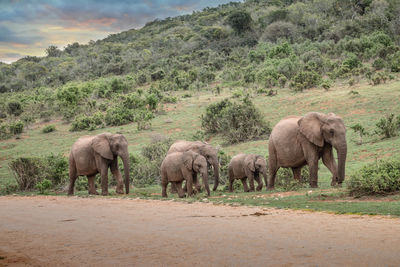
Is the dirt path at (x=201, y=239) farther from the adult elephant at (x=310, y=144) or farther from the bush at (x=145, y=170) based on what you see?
the bush at (x=145, y=170)

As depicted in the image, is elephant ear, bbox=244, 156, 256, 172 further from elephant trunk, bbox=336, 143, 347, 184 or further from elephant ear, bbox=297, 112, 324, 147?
elephant trunk, bbox=336, 143, 347, 184

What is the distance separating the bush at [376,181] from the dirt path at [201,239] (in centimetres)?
254

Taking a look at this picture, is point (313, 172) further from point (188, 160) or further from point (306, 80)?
point (306, 80)

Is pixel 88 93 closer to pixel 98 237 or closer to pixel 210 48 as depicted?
pixel 210 48

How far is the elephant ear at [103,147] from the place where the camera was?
55.4 feet

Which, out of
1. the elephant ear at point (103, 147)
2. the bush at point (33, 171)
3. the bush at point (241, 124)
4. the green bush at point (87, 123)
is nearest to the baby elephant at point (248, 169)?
the elephant ear at point (103, 147)

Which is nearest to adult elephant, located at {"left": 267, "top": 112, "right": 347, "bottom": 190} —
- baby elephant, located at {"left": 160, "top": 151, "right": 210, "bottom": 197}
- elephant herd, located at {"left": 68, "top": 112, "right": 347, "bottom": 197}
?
elephant herd, located at {"left": 68, "top": 112, "right": 347, "bottom": 197}

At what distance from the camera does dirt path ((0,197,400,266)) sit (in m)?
5.67

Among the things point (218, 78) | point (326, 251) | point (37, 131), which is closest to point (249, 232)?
point (326, 251)

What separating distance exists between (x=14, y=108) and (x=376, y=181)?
45352mm

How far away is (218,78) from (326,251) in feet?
169

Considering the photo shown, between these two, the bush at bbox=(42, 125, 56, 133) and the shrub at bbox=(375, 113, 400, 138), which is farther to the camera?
the bush at bbox=(42, 125, 56, 133)

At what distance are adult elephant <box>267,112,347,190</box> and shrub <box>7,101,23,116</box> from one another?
39885 mm

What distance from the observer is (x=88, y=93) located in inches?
2173
